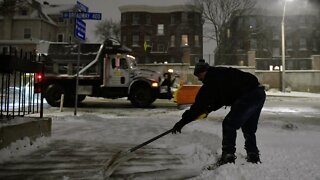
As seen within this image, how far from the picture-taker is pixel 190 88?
17891mm

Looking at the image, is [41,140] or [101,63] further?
[101,63]

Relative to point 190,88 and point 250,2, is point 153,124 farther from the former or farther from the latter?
point 250,2

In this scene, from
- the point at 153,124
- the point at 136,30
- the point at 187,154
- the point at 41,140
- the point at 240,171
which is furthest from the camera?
the point at 136,30

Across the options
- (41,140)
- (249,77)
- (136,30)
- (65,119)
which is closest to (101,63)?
(65,119)

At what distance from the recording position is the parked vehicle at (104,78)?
723 inches

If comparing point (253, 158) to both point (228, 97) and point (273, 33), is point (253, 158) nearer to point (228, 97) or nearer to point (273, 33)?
point (228, 97)

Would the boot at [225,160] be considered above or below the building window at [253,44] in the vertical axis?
below

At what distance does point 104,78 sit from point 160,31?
4457 centimetres

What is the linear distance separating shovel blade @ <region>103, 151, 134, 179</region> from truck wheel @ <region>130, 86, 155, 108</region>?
1177 centimetres

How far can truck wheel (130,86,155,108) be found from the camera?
18203 mm

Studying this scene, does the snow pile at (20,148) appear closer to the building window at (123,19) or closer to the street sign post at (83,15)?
the street sign post at (83,15)

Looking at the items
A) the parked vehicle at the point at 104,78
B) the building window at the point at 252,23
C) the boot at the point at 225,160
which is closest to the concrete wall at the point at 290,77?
the parked vehicle at the point at 104,78

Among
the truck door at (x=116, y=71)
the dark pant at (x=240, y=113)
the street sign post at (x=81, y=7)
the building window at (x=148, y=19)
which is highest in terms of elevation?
the building window at (x=148, y=19)

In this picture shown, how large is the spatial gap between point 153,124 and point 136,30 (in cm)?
5171
